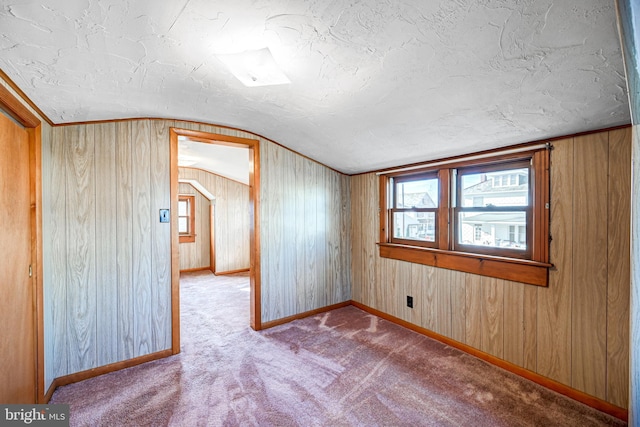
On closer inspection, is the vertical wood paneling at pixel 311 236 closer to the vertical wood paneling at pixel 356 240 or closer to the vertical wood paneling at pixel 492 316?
the vertical wood paneling at pixel 356 240

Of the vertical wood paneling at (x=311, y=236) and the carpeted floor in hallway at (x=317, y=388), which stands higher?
the vertical wood paneling at (x=311, y=236)

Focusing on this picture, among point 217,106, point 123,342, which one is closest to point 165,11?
point 217,106

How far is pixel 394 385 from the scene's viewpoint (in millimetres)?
2088

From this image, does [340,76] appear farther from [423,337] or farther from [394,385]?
[423,337]

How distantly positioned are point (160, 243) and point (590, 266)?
11.3 ft

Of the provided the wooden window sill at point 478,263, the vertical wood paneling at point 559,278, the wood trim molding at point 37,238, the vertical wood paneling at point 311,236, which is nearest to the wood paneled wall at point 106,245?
the wood trim molding at point 37,238

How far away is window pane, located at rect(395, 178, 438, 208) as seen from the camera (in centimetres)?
299

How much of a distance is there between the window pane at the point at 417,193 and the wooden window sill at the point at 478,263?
0.51m

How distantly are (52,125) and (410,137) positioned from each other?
9.56 feet

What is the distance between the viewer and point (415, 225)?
3195 millimetres

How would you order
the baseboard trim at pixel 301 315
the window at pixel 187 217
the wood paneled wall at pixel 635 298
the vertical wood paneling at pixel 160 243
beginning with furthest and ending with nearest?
the window at pixel 187 217 → the baseboard trim at pixel 301 315 → the vertical wood paneling at pixel 160 243 → the wood paneled wall at pixel 635 298

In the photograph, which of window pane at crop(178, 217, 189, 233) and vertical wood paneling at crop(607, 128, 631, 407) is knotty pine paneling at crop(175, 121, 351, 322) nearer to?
vertical wood paneling at crop(607, 128, 631, 407)

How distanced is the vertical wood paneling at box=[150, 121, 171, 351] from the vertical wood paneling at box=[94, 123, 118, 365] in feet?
0.92

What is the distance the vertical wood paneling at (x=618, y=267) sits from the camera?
1.74 meters
